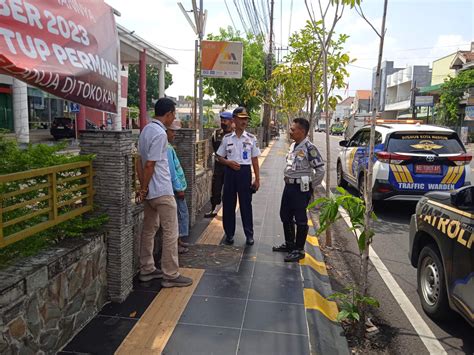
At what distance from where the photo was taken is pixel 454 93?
1411 inches

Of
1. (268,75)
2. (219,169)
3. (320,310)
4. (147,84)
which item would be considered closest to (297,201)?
(320,310)

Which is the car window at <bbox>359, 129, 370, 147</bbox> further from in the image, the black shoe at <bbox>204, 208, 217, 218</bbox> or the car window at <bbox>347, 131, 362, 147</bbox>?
the black shoe at <bbox>204, 208, 217, 218</bbox>

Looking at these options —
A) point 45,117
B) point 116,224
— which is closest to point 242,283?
point 116,224

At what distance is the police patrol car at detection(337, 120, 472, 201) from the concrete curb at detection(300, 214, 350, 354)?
2747 mm

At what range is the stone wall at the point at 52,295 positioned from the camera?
8.04ft

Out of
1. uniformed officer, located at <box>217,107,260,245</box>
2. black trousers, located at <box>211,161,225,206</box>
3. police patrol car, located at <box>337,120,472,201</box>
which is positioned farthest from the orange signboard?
uniformed officer, located at <box>217,107,260,245</box>

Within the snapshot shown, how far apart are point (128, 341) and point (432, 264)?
8.83 feet

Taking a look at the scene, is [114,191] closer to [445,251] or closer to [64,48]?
[64,48]

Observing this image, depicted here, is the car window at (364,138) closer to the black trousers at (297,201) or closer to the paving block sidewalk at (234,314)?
the black trousers at (297,201)

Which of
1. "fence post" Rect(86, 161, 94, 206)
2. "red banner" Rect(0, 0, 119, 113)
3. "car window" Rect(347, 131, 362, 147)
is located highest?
"red banner" Rect(0, 0, 119, 113)

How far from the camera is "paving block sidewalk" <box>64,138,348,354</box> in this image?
10.3 feet

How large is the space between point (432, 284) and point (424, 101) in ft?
155

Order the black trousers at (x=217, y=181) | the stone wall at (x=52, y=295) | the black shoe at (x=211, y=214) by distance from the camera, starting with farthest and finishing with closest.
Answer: the black shoe at (x=211, y=214) < the black trousers at (x=217, y=181) < the stone wall at (x=52, y=295)

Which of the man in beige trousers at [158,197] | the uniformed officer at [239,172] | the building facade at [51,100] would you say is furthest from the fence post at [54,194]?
the uniformed officer at [239,172]
